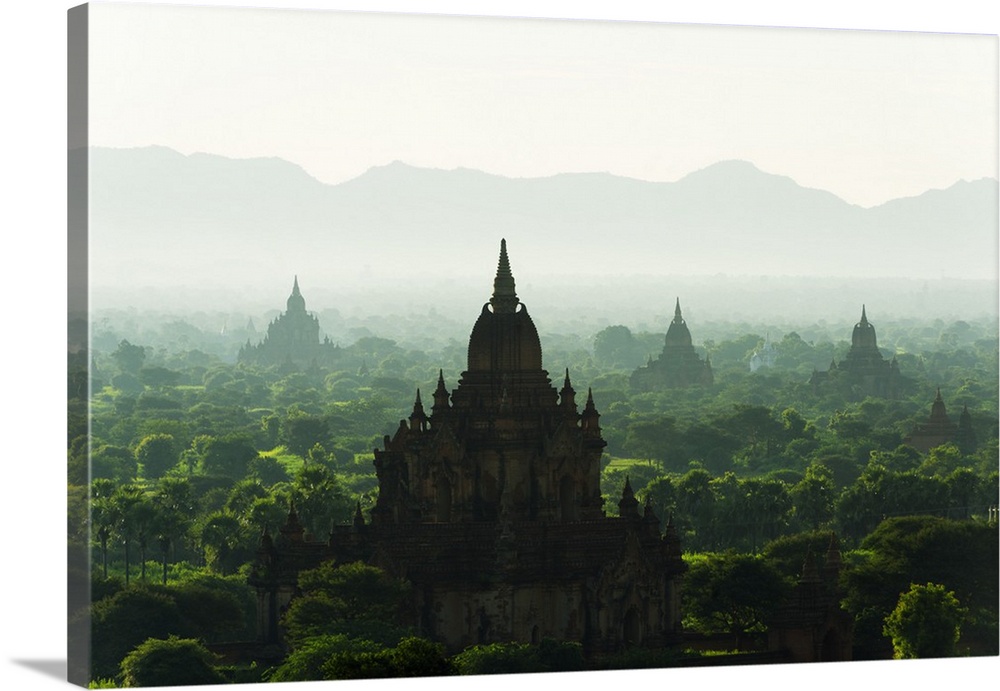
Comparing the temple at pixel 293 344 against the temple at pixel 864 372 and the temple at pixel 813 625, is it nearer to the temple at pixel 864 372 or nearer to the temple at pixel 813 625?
the temple at pixel 864 372

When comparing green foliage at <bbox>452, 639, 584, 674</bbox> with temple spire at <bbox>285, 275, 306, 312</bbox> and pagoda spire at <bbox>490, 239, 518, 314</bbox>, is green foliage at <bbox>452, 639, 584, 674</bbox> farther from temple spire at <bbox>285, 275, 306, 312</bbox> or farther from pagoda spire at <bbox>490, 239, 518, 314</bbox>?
temple spire at <bbox>285, 275, 306, 312</bbox>

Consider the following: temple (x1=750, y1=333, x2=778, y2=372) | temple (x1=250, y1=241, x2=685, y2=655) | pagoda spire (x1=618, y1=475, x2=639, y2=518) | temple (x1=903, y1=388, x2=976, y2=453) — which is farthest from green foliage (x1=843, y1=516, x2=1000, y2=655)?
temple (x1=750, y1=333, x2=778, y2=372)

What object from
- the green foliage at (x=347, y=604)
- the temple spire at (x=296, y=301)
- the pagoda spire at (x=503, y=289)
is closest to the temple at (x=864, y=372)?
the pagoda spire at (x=503, y=289)

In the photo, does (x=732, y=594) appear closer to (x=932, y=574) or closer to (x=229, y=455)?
(x=932, y=574)

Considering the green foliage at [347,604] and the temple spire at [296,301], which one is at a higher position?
the temple spire at [296,301]

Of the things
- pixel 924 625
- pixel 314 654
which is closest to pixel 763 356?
pixel 924 625

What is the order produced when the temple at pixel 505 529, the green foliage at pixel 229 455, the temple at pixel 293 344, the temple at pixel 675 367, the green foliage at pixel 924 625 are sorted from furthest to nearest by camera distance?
the temple at pixel 675 367, the green foliage at pixel 229 455, the temple at pixel 293 344, the green foliage at pixel 924 625, the temple at pixel 505 529
